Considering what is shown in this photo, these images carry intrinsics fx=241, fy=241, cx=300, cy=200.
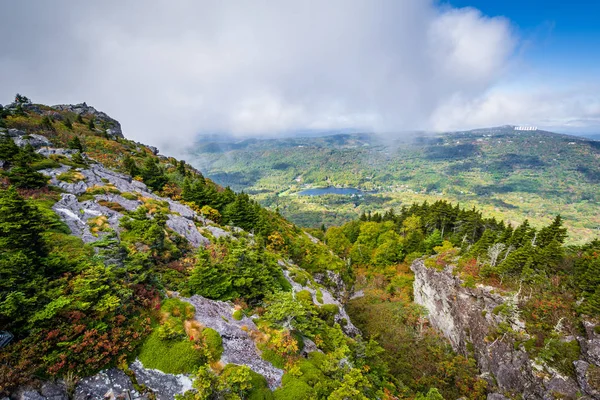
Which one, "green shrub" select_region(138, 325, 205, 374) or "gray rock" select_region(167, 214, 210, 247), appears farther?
"gray rock" select_region(167, 214, 210, 247)

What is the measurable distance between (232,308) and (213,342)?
4.90 meters

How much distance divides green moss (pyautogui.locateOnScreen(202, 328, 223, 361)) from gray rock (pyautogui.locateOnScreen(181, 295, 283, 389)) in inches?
16.2

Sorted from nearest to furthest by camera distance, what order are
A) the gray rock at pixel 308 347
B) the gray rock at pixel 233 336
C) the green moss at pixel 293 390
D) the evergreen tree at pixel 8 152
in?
the green moss at pixel 293 390 < the gray rock at pixel 233 336 < the gray rock at pixel 308 347 < the evergreen tree at pixel 8 152

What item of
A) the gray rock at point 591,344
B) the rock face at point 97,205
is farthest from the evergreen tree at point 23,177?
the gray rock at point 591,344

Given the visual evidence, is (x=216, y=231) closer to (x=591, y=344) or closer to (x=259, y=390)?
(x=259, y=390)

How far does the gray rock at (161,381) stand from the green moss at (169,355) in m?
0.21

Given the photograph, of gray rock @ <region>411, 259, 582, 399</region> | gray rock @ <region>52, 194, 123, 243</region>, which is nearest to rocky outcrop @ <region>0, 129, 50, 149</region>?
gray rock @ <region>52, 194, 123, 243</region>

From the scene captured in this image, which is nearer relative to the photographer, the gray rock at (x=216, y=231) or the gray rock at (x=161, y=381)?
the gray rock at (x=161, y=381)

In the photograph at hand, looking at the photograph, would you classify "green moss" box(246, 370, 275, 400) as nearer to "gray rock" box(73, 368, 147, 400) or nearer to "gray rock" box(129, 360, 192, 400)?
"gray rock" box(129, 360, 192, 400)

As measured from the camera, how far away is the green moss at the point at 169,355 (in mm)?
12453

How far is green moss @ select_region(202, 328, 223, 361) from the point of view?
14.6 meters

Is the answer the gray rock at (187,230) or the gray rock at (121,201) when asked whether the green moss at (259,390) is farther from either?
the gray rock at (121,201)

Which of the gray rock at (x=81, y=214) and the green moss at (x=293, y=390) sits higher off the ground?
the gray rock at (x=81, y=214)

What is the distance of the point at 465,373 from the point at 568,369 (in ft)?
33.9
